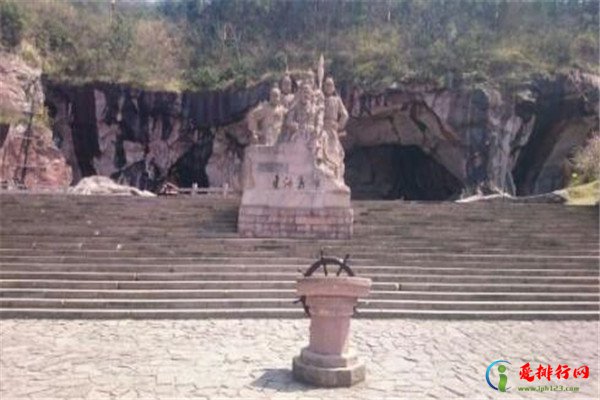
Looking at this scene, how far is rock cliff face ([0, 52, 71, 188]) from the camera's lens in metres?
26.6

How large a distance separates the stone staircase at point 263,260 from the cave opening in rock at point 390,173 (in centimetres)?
1988

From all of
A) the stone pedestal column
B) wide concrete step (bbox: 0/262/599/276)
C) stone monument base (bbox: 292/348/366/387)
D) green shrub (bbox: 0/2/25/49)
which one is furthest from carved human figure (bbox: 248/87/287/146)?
green shrub (bbox: 0/2/25/49)

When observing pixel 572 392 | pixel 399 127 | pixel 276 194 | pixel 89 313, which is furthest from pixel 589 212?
pixel 399 127

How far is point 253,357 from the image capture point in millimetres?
6145

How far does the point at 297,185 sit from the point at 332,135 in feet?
5.71

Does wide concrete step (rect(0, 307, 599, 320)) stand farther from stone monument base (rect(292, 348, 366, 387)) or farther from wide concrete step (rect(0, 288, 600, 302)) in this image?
stone monument base (rect(292, 348, 366, 387))

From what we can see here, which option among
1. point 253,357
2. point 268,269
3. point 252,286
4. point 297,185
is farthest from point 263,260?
point 253,357

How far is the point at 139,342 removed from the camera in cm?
684

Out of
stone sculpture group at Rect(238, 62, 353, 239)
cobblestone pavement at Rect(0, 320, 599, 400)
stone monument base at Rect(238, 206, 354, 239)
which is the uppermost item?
stone sculpture group at Rect(238, 62, 353, 239)

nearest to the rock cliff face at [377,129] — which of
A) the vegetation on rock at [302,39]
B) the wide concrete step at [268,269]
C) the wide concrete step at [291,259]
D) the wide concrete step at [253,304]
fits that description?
the vegetation on rock at [302,39]

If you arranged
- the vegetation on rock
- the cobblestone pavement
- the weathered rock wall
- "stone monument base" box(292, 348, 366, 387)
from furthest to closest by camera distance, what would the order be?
the weathered rock wall, the vegetation on rock, "stone monument base" box(292, 348, 366, 387), the cobblestone pavement

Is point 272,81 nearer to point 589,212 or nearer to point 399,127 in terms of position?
point 399,127

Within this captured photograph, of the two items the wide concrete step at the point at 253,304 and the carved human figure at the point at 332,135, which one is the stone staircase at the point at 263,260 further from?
the carved human figure at the point at 332,135

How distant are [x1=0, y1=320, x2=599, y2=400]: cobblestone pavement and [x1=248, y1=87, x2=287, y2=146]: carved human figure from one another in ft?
22.9
